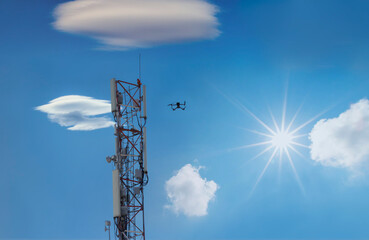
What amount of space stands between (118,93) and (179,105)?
26.2ft

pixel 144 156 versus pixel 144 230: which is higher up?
pixel 144 156

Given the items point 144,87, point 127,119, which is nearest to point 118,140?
point 127,119

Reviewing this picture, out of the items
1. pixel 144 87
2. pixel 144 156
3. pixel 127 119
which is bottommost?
pixel 144 156

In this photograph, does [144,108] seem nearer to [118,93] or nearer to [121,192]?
[118,93]

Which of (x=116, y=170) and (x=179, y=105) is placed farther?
(x=179, y=105)

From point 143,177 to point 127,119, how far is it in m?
6.80

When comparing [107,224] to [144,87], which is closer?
[107,224]

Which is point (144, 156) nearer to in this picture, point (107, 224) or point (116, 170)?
point (116, 170)

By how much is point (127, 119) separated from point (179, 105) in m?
7.18

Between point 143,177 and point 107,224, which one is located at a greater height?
point 143,177

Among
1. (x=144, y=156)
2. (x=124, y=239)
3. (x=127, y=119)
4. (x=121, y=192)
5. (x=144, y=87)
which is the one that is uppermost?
(x=144, y=87)

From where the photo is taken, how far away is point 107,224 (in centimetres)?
6212

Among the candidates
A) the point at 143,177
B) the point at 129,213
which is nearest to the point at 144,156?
the point at 143,177

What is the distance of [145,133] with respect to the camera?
65.4 m
